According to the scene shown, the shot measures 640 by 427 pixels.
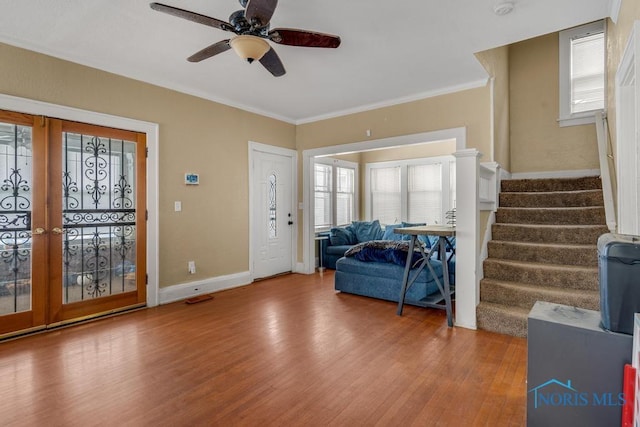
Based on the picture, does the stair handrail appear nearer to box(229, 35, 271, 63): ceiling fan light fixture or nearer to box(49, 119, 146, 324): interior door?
box(229, 35, 271, 63): ceiling fan light fixture

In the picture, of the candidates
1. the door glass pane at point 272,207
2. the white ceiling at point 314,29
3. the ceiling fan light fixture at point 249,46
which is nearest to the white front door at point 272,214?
the door glass pane at point 272,207

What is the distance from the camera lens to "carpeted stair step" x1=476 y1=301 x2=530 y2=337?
2.98m

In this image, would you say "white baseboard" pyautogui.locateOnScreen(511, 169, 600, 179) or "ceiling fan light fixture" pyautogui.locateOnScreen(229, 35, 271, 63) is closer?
"ceiling fan light fixture" pyautogui.locateOnScreen(229, 35, 271, 63)

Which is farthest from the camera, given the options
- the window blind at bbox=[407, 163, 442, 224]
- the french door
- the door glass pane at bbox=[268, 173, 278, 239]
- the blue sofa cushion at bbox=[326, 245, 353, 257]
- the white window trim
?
the white window trim

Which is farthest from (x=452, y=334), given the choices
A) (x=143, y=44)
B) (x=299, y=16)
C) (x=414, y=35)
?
(x=143, y=44)

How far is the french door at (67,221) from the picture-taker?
119 inches

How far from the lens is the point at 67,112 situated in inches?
130

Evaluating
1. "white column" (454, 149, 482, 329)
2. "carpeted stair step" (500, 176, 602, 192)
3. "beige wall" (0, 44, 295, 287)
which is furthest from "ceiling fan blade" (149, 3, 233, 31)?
"carpeted stair step" (500, 176, 602, 192)

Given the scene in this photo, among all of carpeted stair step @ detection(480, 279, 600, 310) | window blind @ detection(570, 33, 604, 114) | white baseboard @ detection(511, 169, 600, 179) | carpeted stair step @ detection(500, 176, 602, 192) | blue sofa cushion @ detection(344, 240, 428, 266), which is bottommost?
carpeted stair step @ detection(480, 279, 600, 310)

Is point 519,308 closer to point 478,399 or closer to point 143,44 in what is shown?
point 478,399

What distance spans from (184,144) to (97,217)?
4.48 feet

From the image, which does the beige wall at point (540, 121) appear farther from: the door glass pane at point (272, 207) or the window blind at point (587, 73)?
the door glass pane at point (272, 207)

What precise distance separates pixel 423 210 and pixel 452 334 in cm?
451

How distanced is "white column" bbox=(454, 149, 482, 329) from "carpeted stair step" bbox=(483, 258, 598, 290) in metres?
0.39
